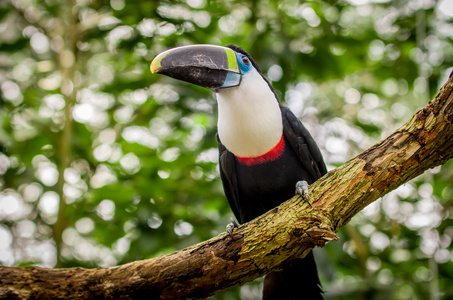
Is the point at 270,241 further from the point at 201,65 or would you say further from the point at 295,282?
the point at 201,65

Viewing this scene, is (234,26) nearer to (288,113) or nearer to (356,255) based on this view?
(288,113)

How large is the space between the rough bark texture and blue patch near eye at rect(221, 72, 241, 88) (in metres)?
0.97

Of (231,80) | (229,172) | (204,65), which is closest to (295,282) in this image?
(229,172)

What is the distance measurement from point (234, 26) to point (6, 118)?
2688 millimetres

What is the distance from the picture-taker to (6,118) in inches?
172

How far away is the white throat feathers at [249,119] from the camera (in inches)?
120

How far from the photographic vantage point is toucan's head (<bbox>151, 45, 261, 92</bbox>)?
287cm

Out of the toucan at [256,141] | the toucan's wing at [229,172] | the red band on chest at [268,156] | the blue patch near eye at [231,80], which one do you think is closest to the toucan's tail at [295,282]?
the toucan at [256,141]

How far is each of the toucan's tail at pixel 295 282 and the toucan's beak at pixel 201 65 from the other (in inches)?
56.5

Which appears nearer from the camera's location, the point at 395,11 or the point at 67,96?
the point at 67,96

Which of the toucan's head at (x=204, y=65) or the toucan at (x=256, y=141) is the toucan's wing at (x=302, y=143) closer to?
the toucan at (x=256, y=141)

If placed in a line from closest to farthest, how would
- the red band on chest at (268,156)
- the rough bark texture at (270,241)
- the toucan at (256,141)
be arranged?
the rough bark texture at (270,241), the toucan at (256,141), the red band on chest at (268,156)

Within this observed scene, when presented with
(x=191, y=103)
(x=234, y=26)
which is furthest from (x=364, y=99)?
(x=191, y=103)

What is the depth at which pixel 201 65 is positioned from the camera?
2.95 meters
